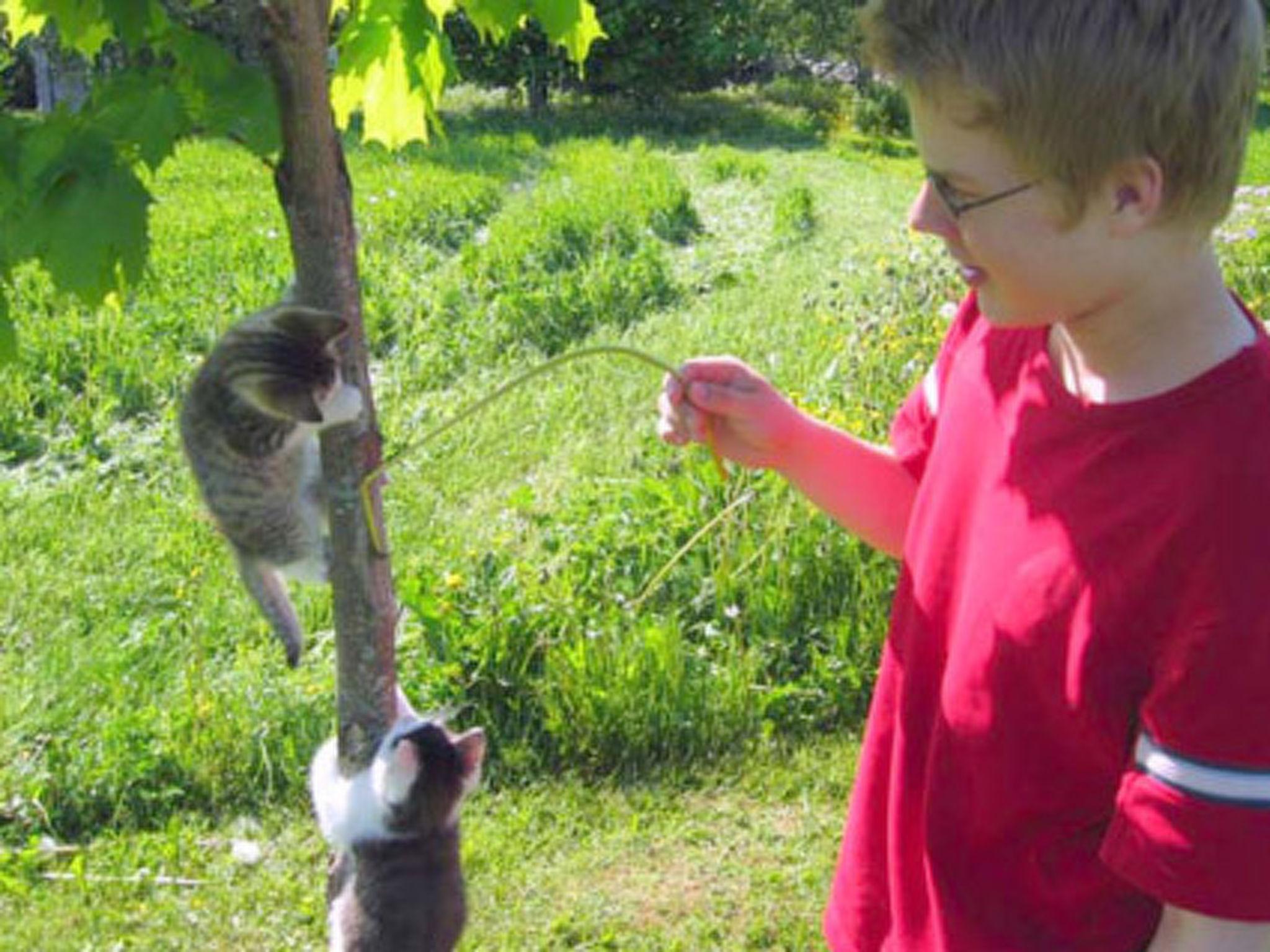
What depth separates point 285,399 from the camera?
2043 mm

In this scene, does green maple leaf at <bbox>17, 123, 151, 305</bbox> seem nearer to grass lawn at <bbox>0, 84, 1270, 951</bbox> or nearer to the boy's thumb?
the boy's thumb

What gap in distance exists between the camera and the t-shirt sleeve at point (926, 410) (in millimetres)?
1687

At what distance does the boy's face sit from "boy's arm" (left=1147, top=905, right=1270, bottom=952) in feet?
1.83

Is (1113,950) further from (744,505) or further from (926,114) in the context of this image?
(744,505)

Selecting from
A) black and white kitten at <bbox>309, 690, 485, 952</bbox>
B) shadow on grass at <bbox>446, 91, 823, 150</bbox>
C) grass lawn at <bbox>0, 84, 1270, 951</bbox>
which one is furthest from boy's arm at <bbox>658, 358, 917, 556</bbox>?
shadow on grass at <bbox>446, 91, 823, 150</bbox>

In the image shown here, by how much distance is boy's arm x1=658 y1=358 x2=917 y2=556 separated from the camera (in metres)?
1.72

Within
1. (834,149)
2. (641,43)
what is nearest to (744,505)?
(834,149)

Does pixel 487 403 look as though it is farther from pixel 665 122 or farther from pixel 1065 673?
pixel 665 122

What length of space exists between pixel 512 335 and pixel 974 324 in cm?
501

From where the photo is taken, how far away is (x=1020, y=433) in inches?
55.4

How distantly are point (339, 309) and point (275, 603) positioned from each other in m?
1.37

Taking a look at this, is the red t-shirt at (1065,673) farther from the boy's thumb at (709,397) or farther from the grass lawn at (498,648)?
the grass lawn at (498,648)

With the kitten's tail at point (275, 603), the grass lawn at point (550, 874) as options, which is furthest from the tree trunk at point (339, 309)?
the grass lawn at point (550, 874)

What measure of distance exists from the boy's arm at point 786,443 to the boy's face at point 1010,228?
471 millimetres
